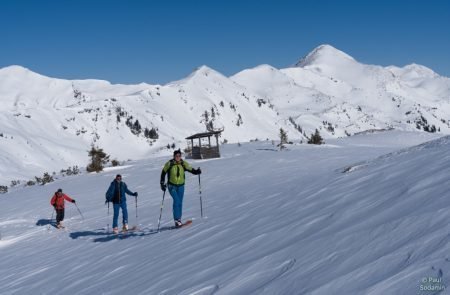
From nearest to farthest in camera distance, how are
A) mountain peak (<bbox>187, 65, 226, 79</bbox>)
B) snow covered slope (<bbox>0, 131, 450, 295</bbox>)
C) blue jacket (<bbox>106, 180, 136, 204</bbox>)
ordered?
snow covered slope (<bbox>0, 131, 450, 295</bbox>)
blue jacket (<bbox>106, 180, 136, 204</bbox>)
mountain peak (<bbox>187, 65, 226, 79</bbox>)

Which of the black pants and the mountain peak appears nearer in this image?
the black pants

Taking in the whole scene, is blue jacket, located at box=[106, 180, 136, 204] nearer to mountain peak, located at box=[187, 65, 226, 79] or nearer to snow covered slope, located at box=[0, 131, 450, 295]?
snow covered slope, located at box=[0, 131, 450, 295]

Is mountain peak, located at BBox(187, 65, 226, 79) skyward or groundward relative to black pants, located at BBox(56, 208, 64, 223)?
skyward

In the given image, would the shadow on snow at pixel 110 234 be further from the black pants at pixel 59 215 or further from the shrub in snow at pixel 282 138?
the shrub in snow at pixel 282 138

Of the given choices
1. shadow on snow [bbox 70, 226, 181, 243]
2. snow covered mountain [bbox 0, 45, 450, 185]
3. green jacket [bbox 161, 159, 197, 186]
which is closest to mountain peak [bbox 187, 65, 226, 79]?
snow covered mountain [bbox 0, 45, 450, 185]

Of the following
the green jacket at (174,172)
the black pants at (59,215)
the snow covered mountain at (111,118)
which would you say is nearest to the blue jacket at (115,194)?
the green jacket at (174,172)

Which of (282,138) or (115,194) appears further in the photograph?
(282,138)

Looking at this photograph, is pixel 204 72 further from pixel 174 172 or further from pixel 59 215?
pixel 174 172

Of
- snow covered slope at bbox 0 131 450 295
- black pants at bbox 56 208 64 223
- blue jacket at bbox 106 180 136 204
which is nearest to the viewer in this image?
snow covered slope at bbox 0 131 450 295

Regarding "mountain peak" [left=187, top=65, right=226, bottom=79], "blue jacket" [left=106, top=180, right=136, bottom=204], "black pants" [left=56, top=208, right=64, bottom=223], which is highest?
"mountain peak" [left=187, top=65, right=226, bottom=79]

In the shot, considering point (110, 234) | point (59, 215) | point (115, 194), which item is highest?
point (115, 194)

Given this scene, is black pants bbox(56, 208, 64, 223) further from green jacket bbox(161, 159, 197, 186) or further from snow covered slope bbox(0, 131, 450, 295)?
green jacket bbox(161, 159, 197, 186)

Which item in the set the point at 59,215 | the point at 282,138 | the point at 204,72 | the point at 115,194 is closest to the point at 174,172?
the point at 115,194

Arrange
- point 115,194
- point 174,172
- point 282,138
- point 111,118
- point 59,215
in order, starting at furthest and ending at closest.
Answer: point 111,118
point 282,138
point 59,215
point 115,194
point 174,172
